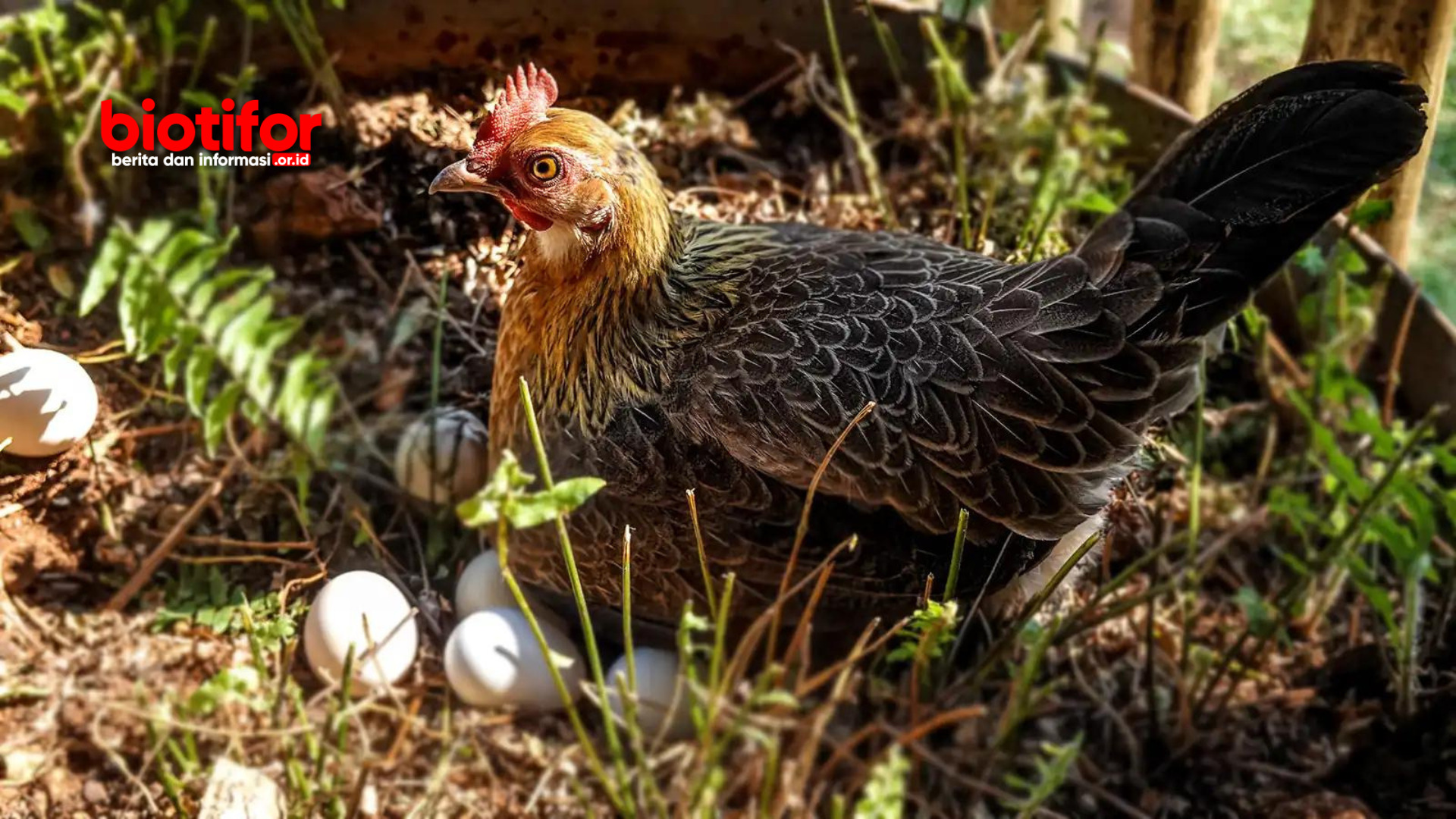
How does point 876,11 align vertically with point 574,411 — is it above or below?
above

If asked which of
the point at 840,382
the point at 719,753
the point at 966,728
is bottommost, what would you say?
the point at 966,728

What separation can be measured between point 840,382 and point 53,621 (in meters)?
1.23

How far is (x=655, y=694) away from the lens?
62.2 inches

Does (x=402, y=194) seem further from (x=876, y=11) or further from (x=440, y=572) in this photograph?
(x=876, y=11)

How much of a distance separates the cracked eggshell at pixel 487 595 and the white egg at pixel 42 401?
2.03ft

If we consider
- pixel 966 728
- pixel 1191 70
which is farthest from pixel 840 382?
pixel 1191 70

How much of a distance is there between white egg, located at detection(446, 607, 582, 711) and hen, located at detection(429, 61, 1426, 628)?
0.39 ft

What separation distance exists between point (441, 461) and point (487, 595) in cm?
26

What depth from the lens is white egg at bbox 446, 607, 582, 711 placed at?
1606 millimetres

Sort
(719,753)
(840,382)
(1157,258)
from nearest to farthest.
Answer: (719,753), (1157,258), (840,382)

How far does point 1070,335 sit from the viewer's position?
145cm

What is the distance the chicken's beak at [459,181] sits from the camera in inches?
59.2

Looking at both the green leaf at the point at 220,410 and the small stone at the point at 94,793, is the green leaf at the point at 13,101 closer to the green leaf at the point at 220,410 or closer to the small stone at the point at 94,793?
the green leaf at the point at 220,410

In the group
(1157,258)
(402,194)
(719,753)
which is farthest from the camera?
(402,194)
